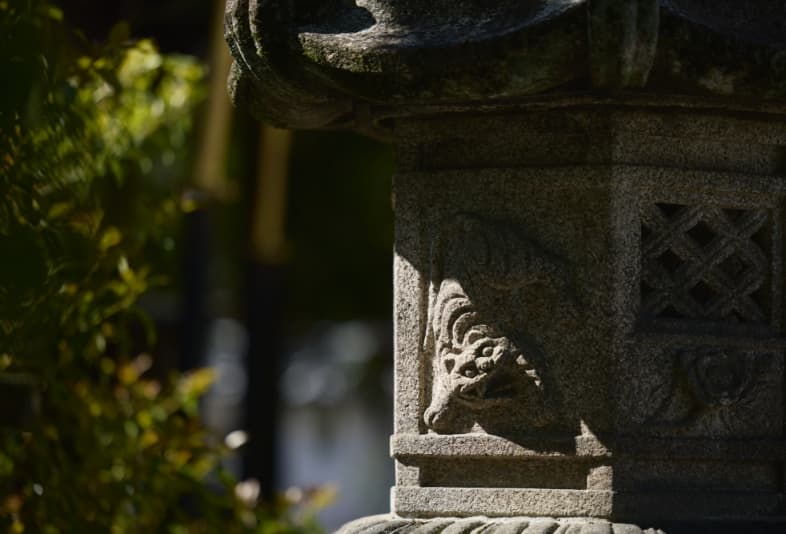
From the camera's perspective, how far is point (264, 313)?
12.1 meters

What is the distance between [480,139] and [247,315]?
29.7 ft

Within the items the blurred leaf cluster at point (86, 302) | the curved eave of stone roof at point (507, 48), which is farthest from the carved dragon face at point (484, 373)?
the blurred leaf cluster at point (86, 302)

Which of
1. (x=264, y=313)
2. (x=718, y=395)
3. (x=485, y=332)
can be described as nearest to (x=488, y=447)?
(x=485, y=332)

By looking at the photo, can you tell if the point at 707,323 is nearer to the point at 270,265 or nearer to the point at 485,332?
the point at 485,332

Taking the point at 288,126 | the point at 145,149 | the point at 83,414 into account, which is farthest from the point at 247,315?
the point at 288,126

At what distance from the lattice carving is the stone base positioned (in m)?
0.49

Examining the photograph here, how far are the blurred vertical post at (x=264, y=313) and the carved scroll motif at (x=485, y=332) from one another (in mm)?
7638

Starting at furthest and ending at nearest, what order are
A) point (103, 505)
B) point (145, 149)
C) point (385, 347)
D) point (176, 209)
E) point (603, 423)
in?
1. point (385, 347)
2. point (145, 149)
3. point (176, 209)
4. point (103, 505)
5. point (603, 423)

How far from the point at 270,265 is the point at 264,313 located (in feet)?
1.49

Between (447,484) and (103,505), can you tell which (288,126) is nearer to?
(447,484)

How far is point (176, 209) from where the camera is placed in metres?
4.80

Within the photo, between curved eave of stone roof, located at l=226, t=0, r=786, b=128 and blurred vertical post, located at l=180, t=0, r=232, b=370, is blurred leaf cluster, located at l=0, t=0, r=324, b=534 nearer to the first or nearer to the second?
blurred vertical post, located at l=180, t=0, r=232, b=370

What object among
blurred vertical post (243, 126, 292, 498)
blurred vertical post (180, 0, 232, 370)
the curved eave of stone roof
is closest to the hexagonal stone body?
the curved eave of stone roof

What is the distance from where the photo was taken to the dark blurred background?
8594 mm
